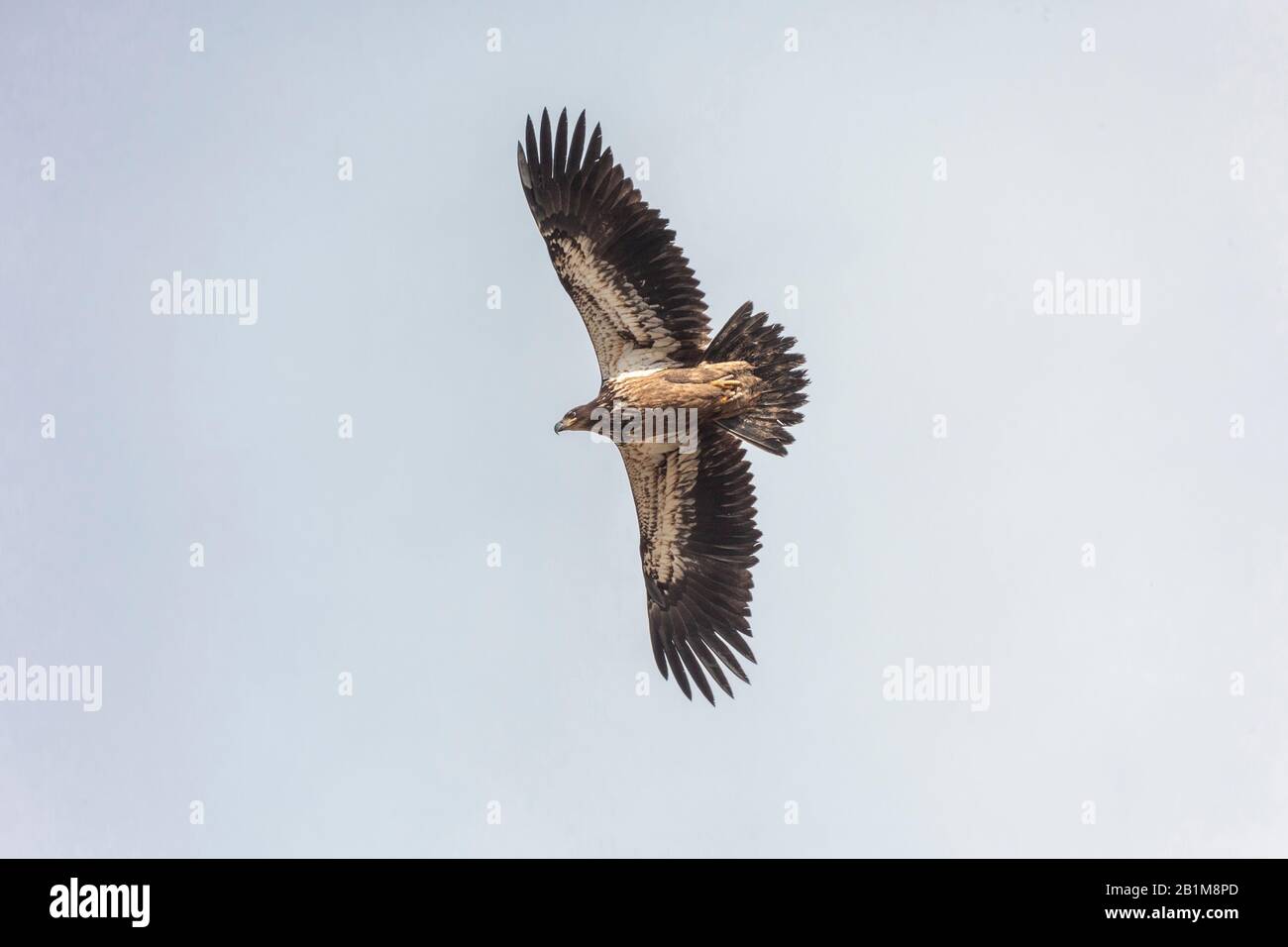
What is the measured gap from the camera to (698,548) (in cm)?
1434

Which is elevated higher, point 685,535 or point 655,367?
point 655,367

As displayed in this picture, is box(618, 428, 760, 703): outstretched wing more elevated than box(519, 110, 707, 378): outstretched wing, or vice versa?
box(519, 110, 707, 378): outstretched wing

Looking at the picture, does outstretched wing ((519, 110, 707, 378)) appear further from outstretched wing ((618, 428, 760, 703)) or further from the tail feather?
outstretched wing ((618, 428, 760, 703))

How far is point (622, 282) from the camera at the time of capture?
1326 centimetres

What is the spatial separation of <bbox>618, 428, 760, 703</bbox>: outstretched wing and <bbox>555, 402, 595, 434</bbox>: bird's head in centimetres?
59

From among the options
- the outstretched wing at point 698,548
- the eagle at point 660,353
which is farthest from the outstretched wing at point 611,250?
the outstretched wing at point 698,548

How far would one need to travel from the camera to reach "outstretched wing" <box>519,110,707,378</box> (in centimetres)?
1311

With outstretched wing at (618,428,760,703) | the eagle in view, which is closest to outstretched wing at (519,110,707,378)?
the eagle

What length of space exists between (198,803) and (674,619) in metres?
6.14

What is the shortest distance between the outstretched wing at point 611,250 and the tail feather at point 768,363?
28 centimetres

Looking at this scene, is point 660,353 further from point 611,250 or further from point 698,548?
point 698,548

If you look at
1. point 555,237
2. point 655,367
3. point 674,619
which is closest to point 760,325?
point 655,367

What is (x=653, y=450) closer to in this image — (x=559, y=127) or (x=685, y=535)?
(x=685, y=535)

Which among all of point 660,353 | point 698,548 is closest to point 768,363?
point 660,353
